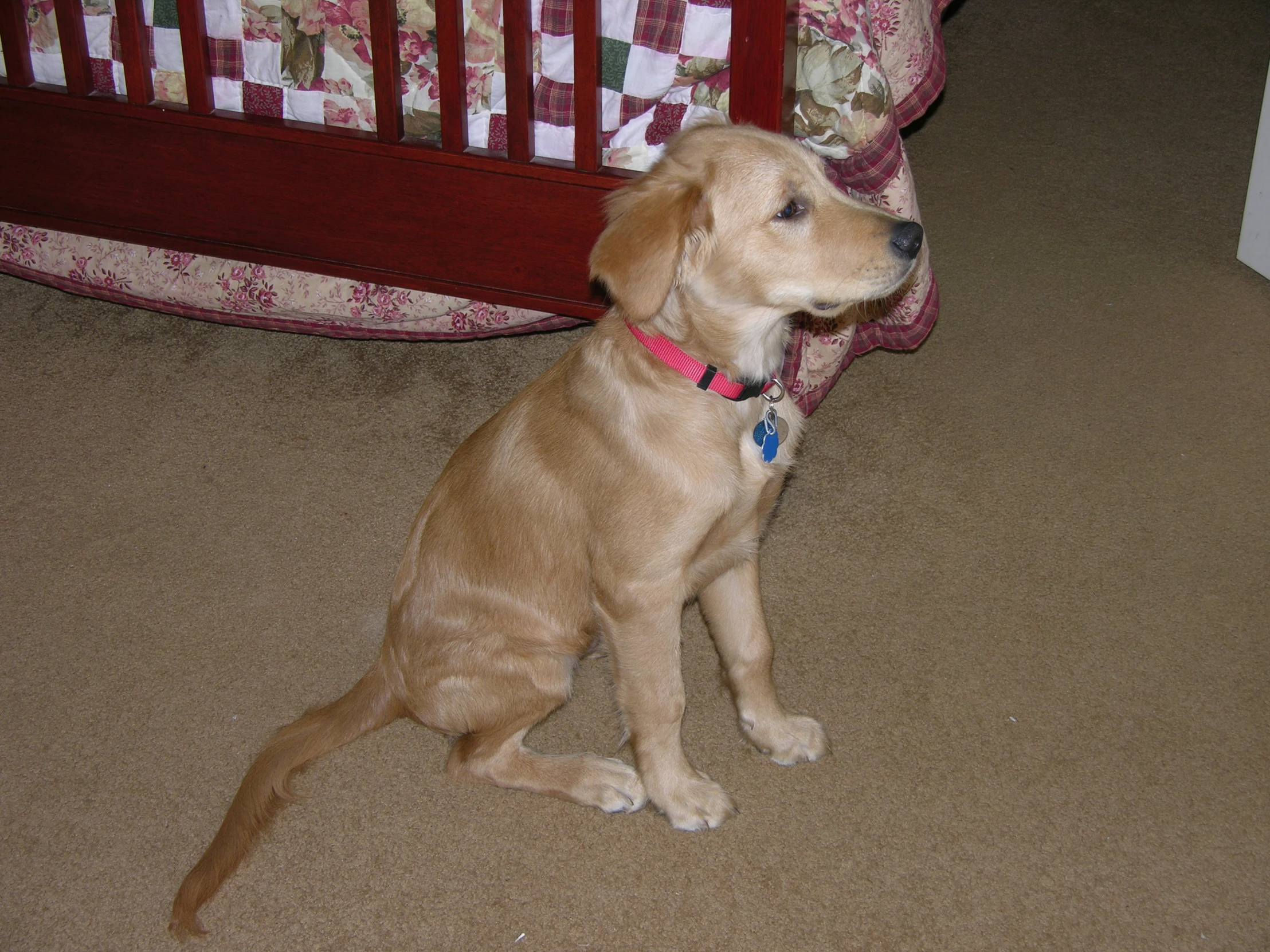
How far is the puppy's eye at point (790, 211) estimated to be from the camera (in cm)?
169

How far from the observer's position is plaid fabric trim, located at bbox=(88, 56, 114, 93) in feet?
8.00

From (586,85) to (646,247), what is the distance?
2.23ft

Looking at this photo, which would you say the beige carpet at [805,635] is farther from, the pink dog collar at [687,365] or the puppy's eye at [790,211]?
the puppy's eye at [790,211]

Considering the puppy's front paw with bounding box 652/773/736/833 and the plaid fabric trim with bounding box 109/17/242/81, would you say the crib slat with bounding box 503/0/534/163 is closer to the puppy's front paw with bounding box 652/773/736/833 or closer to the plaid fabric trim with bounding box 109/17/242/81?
the plaid fabric trim with bounding box 109/17/242/81

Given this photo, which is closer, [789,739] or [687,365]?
[687,365]

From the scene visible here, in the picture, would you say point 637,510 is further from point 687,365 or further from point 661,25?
point 661,25

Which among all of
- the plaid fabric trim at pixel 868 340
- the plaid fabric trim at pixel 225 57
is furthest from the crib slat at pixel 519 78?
the plaid fabric trim at pixel 868 340

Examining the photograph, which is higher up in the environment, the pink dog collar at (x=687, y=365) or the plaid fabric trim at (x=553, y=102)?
the plaid fabric trim at (x=553, y=102)

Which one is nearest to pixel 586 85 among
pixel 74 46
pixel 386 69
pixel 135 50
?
pixel 386 69

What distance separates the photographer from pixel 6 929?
5.81ft

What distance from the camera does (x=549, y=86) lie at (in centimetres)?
226

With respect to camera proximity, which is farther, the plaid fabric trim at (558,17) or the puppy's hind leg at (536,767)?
the plaid fabric trim at (558,17)

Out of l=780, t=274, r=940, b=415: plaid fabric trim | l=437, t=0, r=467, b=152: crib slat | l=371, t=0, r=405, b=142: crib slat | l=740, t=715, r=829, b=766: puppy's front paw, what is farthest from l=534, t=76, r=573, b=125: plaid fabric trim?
l=740, t=715, r=829, b=766: puppy's front paw

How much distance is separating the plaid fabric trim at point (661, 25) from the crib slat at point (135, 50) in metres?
1.03
